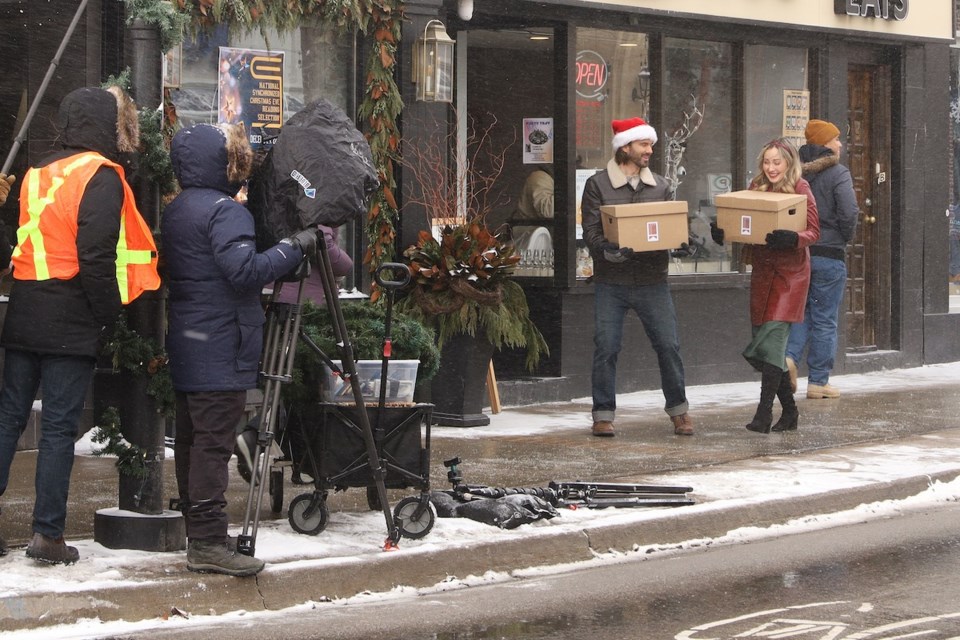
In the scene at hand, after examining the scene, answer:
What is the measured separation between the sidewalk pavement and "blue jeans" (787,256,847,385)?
34 centimetres

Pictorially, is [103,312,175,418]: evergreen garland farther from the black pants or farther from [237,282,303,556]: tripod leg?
[237,282,303,556]: tripod leg

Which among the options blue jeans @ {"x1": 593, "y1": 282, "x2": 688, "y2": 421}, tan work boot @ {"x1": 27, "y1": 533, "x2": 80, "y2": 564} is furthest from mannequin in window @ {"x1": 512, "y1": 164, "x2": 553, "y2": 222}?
tan work boot @ {"x1": 27, "y1": 533, "x2": 80, "y2": 564}

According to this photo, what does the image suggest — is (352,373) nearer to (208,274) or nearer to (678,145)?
(208,274)

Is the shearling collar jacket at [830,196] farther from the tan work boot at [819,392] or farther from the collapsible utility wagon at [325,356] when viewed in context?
the collapsible utility wagon at [325,356]

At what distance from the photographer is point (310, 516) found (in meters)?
7.16

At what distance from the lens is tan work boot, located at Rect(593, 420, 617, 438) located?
34.8 feet

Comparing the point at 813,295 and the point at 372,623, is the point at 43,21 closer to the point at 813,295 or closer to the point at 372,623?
the point at 372,623

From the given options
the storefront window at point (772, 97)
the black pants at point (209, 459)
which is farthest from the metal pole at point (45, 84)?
the storefront window at point (772, 97)

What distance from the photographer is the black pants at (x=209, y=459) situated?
6395mm

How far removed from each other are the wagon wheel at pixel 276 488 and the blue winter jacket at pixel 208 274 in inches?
49.0

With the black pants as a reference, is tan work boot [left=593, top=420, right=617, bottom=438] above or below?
below

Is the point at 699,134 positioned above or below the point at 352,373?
above

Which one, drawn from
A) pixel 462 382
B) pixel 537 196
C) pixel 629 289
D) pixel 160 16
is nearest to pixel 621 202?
pixel 629 289

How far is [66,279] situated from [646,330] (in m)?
5.27
